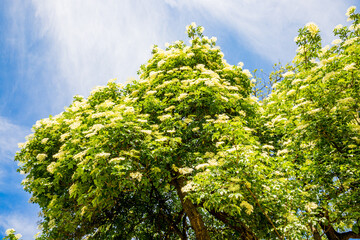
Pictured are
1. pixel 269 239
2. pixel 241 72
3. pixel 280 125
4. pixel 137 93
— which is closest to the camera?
pixel 269 239

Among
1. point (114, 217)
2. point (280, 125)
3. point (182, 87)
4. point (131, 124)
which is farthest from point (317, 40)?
point (114, 217)

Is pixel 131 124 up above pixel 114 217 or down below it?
above

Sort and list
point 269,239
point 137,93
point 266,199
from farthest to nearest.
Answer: point 137,93
point 269,239
point 266,199

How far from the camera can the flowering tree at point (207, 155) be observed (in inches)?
226

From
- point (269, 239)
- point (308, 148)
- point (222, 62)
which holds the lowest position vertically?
point (269, 239)

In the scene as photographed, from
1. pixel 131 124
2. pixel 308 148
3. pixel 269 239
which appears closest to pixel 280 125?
pixel 308 148

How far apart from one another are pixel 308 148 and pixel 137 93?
6137 mm

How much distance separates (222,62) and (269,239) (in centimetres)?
704

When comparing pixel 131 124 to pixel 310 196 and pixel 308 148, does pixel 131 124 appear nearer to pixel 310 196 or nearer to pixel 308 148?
pixel 310 196

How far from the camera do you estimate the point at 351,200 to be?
616cm

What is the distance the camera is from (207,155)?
7016 mm

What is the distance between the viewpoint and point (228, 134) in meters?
6.31

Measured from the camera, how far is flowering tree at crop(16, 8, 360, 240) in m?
5.73

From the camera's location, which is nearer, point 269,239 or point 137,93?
point 269,239
